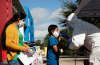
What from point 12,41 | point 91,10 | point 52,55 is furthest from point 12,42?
point 91,10

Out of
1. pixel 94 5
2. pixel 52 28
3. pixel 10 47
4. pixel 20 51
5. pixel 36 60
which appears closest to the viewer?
pixel 10 47

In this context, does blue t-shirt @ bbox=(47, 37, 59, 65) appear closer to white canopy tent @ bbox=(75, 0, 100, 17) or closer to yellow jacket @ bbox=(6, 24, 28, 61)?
yellow jacket @ bbox=(6, 24, 28, 61)

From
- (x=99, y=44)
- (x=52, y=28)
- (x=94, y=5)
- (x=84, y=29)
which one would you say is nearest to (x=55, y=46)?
(x=52, y=28)

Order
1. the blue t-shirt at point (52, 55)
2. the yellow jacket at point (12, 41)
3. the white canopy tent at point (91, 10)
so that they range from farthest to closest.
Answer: the white canopy tent at point (91, 10), the blue t-shirt at point (52, 55), the yellow jacket at point (12, 41)

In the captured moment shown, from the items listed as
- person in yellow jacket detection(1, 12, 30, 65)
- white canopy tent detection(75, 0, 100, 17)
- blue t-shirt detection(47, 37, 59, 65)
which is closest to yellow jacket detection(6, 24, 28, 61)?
person in yellow jacket detection(1, 12, 30, 65)

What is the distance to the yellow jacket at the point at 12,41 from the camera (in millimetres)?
2346

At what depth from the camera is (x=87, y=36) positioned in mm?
3133

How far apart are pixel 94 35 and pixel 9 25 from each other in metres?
1.68

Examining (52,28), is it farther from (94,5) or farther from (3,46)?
(94,5)

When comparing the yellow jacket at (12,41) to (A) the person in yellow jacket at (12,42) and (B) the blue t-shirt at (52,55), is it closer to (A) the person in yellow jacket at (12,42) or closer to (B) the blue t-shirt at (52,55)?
(A) the person in yellow jacket at (12,42)

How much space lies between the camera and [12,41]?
7.91ft

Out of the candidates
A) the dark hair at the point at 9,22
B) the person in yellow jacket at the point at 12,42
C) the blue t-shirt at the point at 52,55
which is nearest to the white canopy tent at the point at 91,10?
the blue t-shirt at the point at 52,55

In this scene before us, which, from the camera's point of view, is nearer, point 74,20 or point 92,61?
point 92,61

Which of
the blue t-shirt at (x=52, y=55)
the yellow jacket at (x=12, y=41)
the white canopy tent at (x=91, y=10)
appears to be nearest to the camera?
the yellow jacket at (x=12, y=41)
